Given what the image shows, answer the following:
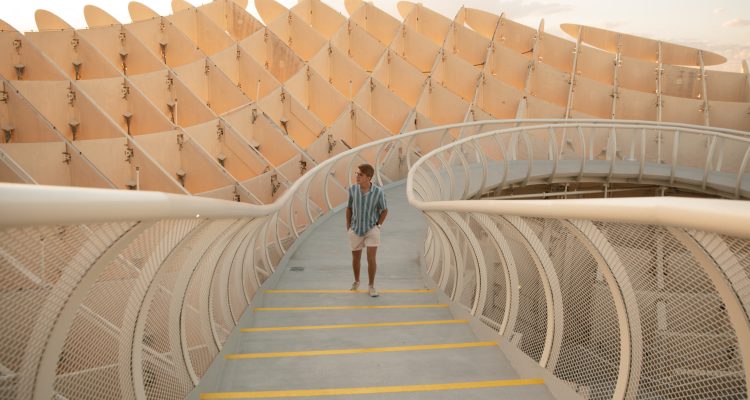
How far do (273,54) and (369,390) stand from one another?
56.1 feet

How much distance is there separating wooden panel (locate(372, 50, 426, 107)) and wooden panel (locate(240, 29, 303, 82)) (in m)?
2.82

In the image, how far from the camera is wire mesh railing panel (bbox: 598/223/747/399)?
5.71ft

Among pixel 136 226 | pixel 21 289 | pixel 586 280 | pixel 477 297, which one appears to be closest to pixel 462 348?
pixel 477 297

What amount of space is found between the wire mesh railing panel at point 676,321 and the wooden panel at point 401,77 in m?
17.3

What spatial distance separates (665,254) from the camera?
6.14 ft

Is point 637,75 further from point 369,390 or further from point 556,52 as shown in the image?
point 369,390

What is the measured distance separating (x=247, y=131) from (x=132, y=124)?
3047mm

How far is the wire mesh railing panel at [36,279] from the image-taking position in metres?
1.19

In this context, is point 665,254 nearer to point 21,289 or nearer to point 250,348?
point 21,289

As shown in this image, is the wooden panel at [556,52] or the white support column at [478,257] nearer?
the white support column at [478,257]

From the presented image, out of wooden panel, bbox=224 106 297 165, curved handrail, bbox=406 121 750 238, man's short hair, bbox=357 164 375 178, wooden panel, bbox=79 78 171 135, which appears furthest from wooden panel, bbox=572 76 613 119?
curved handrail, bbox=406 121 750 238

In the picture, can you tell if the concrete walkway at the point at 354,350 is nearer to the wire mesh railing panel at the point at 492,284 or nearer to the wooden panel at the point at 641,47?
the wire mesh railing panel at the point at 492,284

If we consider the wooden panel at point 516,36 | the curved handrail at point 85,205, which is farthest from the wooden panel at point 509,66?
the curved handrail at point 85,205

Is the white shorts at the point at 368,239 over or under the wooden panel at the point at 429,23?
under
